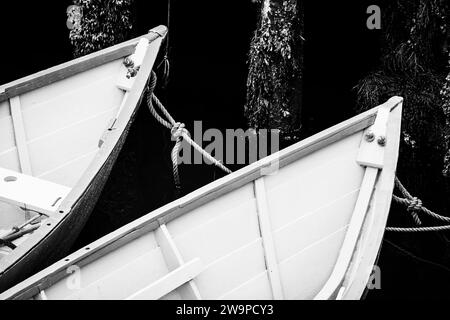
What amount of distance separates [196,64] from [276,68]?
2166 millimetres

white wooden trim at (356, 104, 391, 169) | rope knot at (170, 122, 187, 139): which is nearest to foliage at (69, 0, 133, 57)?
rope knot at (170, 122, 187, 139)

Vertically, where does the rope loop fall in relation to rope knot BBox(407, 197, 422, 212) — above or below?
above

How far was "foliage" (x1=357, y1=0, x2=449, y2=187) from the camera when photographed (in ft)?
18.4

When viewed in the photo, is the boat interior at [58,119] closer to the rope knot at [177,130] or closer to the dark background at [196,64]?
the rope knot at [177,130]

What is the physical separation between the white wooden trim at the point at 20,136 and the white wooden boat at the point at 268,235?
150 centimetres

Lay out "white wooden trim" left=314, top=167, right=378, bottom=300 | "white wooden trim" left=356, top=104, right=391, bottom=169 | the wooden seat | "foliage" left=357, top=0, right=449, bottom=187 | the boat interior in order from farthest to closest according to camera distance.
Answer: "foliage" left=357, top=0, right=449, bottom=187 < the boat interior < "white wooden trim" left=356, top=104, right=391, bottom=169 < the wooden seat < "white wooden trim" left=314, top=167, right=378, bottom=300

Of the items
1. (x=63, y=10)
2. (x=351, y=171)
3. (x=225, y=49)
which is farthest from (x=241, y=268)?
(x=63, y=10)

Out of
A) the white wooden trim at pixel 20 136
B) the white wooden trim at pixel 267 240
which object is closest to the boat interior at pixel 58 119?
the white wooden trim at pixel 20 136

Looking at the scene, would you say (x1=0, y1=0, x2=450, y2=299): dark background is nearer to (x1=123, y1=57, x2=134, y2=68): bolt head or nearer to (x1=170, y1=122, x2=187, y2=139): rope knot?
(x1=170, y1=122, x2=187, y2=139): rope knot

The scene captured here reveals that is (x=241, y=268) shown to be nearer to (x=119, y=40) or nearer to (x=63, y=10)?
(x=119, y=40)

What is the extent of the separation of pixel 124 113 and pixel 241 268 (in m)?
1.71

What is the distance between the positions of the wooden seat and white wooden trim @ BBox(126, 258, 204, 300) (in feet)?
3.10

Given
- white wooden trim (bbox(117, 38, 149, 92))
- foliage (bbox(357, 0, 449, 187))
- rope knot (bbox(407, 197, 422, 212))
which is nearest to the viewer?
rope knot (bbox(407, 197, 422, 212))

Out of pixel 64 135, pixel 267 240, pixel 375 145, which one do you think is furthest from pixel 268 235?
pixel 64 135
